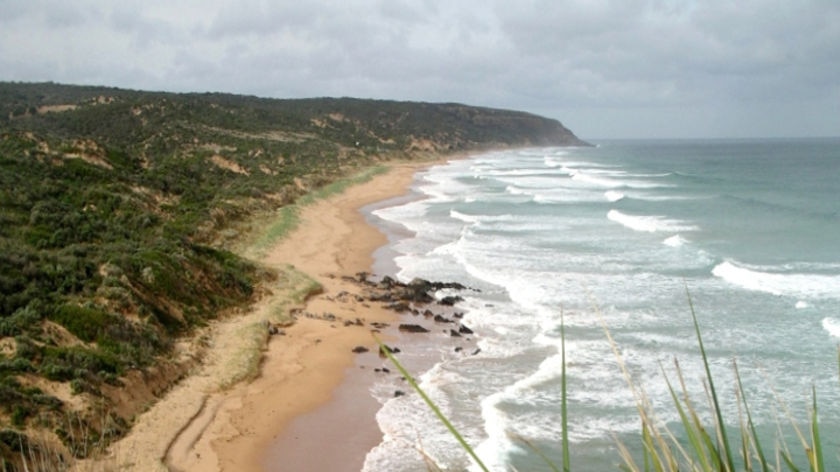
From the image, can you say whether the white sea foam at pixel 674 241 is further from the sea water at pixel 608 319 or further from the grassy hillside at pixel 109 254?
the grassy hillside at pixel 109 254

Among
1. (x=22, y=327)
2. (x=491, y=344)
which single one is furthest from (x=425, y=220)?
(x=22, y=327)

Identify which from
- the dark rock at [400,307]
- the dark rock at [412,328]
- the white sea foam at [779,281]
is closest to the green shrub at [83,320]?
the dark rock at [412,328]

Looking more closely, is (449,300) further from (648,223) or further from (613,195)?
(613,195)

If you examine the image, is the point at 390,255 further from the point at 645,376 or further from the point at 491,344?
the point at 645,376

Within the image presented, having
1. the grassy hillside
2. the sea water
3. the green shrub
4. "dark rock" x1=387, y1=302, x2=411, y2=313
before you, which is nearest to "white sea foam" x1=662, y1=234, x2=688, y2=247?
the sea water

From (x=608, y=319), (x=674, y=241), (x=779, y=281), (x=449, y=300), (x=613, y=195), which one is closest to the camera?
(x=608, y=319)

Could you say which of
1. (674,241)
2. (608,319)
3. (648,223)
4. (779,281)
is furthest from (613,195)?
(608,319)
